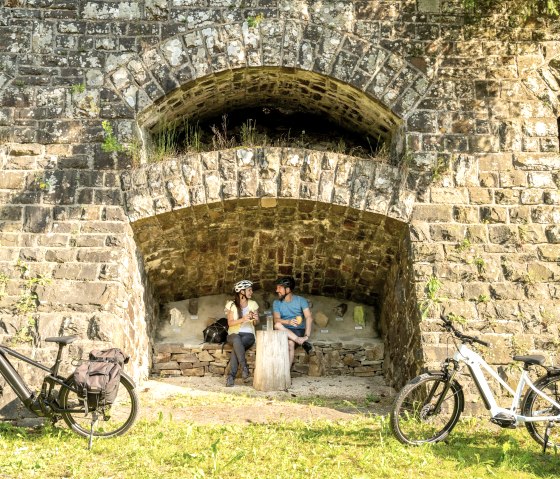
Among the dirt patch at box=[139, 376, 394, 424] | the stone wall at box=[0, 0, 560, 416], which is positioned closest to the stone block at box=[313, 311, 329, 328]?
the dirt patch at box=[139, 376, 394, 424]

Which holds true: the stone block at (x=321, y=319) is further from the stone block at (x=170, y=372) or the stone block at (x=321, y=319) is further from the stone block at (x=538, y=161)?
the stone block at (x=538, y=161)

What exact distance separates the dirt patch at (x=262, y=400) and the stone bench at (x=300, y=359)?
19cm

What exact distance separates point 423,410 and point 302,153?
3.15 metres

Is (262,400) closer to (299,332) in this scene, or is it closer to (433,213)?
(299,332)

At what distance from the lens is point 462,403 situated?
561cm

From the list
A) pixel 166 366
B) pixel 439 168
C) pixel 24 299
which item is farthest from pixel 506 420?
pixel 24 299

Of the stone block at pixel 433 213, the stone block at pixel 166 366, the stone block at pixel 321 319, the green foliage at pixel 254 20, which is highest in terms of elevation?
the green foliage at pixel 254 20

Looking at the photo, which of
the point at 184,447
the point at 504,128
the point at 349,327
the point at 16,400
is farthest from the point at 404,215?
the point at 16,400

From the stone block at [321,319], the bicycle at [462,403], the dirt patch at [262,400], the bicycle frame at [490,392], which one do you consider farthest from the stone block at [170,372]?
the bicycle frame at [490,392]

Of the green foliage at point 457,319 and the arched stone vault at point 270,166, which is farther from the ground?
the arched stone vault at point 270,166

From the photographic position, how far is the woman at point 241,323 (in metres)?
8.19

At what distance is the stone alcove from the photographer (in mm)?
7297

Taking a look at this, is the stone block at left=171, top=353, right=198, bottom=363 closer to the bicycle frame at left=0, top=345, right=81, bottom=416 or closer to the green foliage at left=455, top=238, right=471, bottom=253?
the bicycle frame at left=0, top=345, right=81, bottom=416

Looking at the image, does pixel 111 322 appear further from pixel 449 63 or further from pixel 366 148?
pixel 449 63
